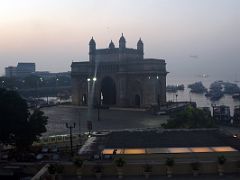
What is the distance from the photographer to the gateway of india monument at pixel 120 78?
85.3 m

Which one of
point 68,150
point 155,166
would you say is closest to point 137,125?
point 68,150

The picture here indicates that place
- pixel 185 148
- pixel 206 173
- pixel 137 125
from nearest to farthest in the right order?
1. pixel 206 173
2. pixel 185 148
3. pixel 137 125

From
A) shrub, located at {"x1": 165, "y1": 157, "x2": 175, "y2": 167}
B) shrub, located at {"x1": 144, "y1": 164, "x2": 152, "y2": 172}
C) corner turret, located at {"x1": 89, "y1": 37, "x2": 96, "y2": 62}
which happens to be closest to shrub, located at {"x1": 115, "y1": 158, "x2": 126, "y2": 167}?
shrub, located at {"x1": 144, "y1": 164, "x2": 152, "y2": 172}

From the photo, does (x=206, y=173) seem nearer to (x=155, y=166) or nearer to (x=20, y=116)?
(x=155, y=166)

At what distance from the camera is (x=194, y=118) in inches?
1964

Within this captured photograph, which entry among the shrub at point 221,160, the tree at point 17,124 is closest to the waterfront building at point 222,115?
the tree at point 17,124

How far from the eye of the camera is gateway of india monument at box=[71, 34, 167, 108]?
85.3 metres

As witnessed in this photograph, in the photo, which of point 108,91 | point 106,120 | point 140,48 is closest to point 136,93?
point 108,91

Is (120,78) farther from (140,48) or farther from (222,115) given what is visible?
(222,115)

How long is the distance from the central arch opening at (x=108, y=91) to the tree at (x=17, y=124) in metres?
53.0

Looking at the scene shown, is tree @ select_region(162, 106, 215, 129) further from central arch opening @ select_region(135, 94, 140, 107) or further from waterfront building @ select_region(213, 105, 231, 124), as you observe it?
central arch opening @ select_region(135, 94, 140, 107)

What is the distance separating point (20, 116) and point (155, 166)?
1593cm

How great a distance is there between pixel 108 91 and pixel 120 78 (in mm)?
6289

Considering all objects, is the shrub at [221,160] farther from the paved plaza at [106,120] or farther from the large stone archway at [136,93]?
the large stone archway at [136,93]
